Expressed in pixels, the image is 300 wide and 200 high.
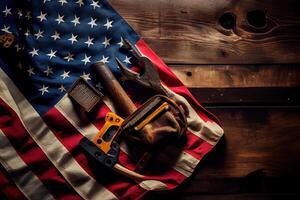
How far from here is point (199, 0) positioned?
149 cm

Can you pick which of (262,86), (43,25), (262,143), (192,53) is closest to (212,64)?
(192,53)

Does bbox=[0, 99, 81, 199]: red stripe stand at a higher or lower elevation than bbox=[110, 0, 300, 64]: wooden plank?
lower

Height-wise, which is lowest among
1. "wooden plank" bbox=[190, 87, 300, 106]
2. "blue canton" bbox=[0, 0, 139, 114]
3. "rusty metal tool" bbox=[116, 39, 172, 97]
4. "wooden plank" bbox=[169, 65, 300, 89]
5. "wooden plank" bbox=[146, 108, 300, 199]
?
"wooden plank" bbox=[146, 108, 300, 199]

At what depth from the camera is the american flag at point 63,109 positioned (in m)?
1.27

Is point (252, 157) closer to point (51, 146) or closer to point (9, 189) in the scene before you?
point (51, 146)

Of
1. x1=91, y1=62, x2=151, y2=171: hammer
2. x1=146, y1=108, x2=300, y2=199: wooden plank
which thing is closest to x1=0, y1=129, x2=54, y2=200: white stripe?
x1=91, y1=62, x2=151, y2=171: hammer

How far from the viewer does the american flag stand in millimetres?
1274

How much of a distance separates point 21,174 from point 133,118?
50 centimetres

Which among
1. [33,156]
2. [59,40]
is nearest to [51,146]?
[33,156]

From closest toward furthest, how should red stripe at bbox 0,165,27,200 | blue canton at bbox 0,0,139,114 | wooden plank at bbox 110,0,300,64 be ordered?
red stripe at bbox 0,165,27,200, blue canton at bbox 0,0,139,114, wooden plank at bbox 110,0,300,64

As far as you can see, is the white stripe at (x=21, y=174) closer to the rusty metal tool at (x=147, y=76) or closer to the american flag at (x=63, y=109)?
the american flag at (x=63, y=109)

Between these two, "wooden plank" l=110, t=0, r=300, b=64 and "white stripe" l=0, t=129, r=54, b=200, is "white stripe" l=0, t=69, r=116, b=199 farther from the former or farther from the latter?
"wooden plank" l=110, t=0, r=300, b=64

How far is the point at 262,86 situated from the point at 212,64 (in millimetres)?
247

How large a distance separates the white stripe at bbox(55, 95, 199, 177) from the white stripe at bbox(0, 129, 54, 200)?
0.81ft
